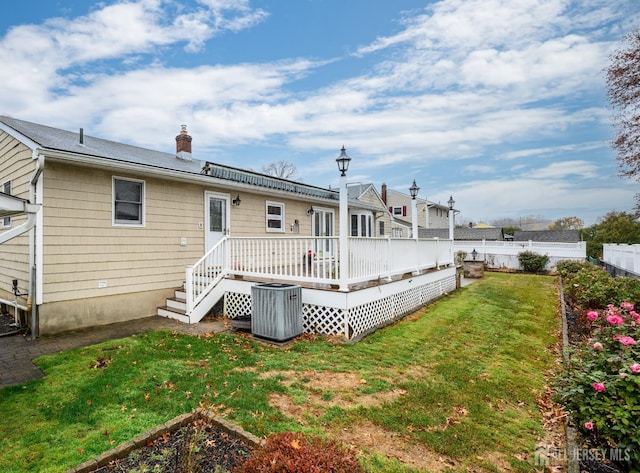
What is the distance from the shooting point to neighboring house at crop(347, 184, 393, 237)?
1619 centimetres

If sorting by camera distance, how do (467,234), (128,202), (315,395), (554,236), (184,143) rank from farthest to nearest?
(467,234), (554,236), (184,143), (128,202), (315,395)

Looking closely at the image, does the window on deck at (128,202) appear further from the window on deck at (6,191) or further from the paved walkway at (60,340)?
the window on deck at (6,191)

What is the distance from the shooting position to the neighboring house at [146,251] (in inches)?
257

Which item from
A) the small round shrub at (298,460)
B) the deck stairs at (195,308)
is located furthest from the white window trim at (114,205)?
the small round shrub at (298,460)

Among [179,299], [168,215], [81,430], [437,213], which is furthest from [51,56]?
[437,213]

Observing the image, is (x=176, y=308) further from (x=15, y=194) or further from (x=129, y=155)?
(x=15, y=194)

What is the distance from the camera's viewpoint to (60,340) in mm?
6184

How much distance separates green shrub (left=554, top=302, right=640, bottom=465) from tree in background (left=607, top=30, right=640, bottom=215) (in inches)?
373

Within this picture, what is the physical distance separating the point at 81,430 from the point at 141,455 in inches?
37.0

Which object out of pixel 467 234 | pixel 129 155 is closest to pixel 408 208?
pixel 467 234

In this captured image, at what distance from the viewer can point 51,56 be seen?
1115 cm

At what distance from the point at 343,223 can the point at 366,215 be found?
11212mm

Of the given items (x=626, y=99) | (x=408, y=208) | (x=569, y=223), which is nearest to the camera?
(x=626, y=99)

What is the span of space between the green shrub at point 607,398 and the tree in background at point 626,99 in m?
9.47
